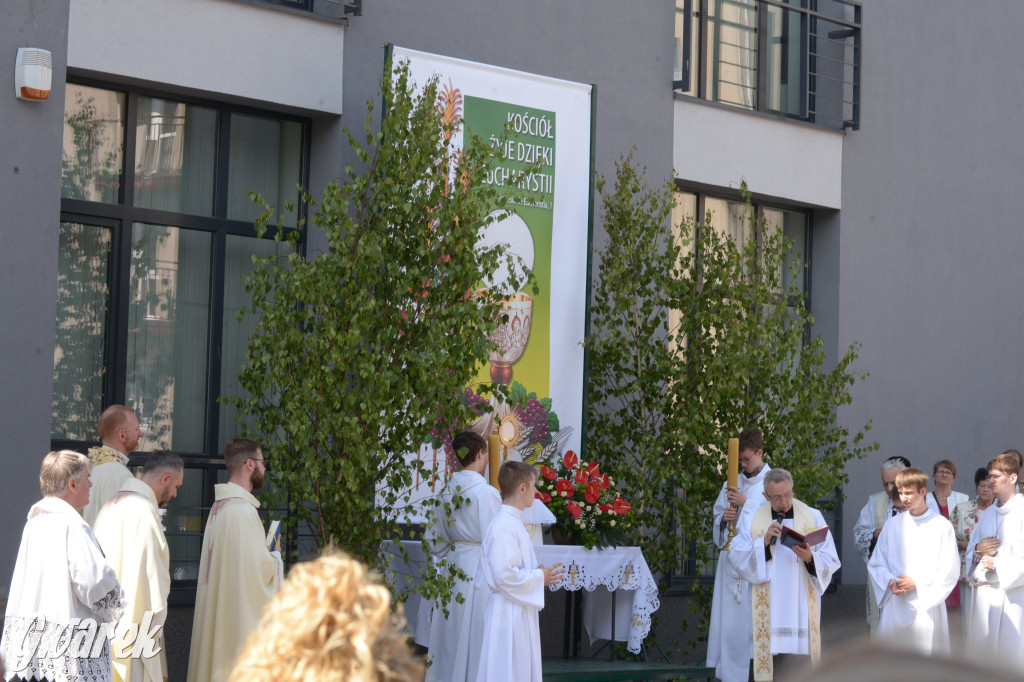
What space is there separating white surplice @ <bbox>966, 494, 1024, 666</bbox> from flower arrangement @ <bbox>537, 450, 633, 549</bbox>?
2867 millimetres

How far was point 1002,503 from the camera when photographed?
979 centimetres

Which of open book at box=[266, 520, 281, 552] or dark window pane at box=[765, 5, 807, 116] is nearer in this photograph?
open book at box=[266, 520, 281, 552]

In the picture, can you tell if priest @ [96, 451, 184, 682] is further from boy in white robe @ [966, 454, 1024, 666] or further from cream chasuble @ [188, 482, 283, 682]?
boy in white robe @ [966, 454, 1024, 666]

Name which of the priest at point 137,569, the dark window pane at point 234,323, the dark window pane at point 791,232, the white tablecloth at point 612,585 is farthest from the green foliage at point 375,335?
the dark window pane at point 791,232

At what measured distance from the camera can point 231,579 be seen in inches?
278

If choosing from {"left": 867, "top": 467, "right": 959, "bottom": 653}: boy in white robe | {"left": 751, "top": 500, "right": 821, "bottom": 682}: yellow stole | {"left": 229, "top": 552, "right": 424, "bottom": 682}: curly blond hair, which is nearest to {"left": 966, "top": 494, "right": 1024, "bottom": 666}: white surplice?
{"left": 867, "top": 467, "right": 959, "bottom": 653}: boy in white robe

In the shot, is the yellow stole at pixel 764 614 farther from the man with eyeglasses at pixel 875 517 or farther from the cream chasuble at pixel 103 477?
the cream chasuble at pixel 103 477

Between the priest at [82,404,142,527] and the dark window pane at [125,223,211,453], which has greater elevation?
the dark window pane at [125,223,211,453]

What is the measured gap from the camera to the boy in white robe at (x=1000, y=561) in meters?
9.70

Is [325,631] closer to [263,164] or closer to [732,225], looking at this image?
[263,164]

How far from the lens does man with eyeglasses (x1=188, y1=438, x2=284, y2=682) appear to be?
7.03 meters

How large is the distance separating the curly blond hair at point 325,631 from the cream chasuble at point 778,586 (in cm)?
753

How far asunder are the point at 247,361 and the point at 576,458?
8.12 feet

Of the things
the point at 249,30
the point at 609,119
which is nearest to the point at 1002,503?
the point at 609,119
